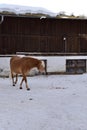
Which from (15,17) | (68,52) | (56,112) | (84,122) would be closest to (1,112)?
(56,112)

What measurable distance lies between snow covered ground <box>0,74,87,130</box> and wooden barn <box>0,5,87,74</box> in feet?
18.4

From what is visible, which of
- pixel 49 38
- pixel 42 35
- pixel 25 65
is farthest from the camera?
pixel 49 38

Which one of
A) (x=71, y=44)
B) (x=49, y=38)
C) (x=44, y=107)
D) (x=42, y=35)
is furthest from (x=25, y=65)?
(x=71, y=44)

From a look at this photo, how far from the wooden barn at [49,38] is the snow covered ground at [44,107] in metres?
5.61

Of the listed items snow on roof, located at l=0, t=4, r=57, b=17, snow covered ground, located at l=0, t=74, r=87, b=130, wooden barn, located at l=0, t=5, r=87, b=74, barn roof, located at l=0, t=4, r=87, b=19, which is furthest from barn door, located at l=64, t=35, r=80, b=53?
snow covered ground, located at l=0, t=74, r=87, b=130

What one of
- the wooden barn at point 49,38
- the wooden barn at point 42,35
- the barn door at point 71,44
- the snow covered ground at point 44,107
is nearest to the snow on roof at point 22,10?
the wooden barn at point 49,38

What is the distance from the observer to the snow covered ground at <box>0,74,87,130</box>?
934 centimetres

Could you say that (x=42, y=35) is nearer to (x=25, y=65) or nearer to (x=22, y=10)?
(x=22, y=10)

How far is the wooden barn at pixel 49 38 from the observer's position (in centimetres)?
2191

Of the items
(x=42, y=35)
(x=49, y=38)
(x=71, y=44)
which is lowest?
(x=71, y=44)

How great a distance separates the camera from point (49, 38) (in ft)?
75.3

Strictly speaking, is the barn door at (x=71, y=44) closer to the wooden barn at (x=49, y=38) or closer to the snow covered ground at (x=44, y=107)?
the wooden barn at (x=49, y=38)

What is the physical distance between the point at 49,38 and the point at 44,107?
11.9m

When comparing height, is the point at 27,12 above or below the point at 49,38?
above
